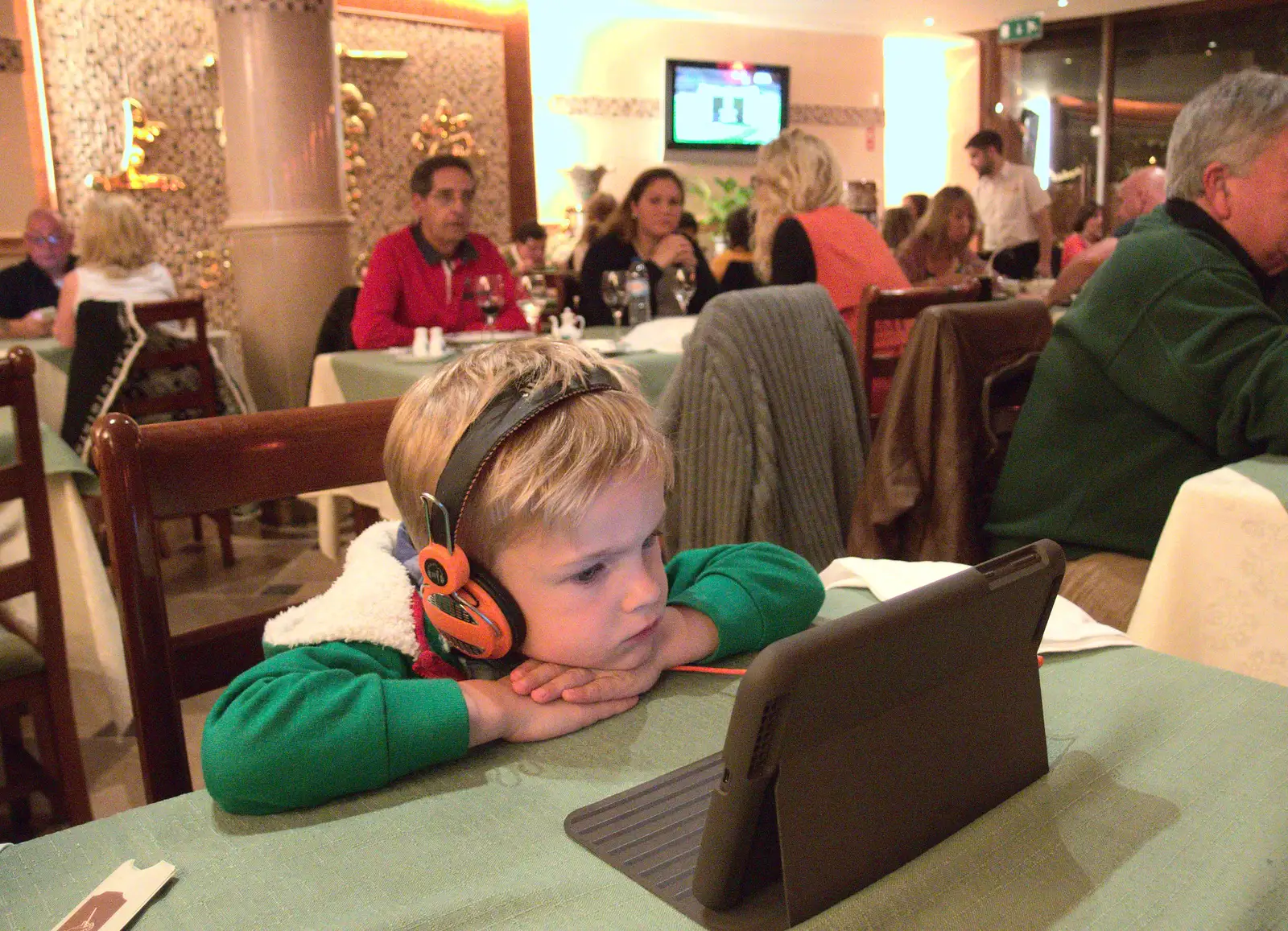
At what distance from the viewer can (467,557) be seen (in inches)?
31.0

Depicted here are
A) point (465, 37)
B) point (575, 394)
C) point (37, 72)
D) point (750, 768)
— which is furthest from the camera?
point (465, 37)

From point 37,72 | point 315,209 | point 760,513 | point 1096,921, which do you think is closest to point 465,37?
point 37,72

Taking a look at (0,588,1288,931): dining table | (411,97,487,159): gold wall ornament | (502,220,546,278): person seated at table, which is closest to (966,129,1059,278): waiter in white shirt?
(502,220,546,278): person seated at table

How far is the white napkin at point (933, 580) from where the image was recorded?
0.91m

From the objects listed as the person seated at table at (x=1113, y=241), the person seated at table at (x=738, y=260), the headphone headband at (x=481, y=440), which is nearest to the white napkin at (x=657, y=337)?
the person seated at table at (x=1113, y=241)

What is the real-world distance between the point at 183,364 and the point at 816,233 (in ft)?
7.60

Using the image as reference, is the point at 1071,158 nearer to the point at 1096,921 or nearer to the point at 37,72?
the point at 37,72

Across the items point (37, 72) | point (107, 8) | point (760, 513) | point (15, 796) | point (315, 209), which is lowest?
point (15, 796)

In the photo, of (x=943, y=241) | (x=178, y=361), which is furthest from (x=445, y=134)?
(x=178, y=361)

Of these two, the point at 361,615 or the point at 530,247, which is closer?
the point at 361,615

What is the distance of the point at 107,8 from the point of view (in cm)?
685

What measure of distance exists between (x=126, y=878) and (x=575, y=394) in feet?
1.35

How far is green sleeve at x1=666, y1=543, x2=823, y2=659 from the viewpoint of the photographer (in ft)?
3.07

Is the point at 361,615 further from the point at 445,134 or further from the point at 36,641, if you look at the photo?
the point at 445,134
